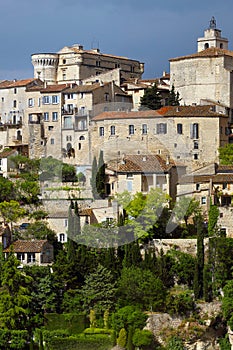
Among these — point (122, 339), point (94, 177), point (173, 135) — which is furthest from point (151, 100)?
point (122, 339)

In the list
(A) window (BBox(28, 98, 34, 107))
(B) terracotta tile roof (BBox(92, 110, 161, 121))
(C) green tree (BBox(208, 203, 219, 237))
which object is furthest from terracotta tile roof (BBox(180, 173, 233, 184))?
(A) window (BBox(28, 98, 34, 107))

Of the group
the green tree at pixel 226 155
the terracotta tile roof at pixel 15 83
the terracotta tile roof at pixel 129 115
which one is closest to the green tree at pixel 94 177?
the terracotta tile roof at pixel 129 115

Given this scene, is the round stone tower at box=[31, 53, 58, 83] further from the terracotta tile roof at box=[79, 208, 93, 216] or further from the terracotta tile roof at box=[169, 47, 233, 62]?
the terracotta tile roof at box=[79, 208, 93, 216]

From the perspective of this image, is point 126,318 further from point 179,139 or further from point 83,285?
point 179,139

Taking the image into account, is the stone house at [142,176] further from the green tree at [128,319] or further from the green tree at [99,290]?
the green tree at [128,319]

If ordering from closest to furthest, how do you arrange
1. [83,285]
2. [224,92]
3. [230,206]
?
[83,285] < [230,206] < [224,92]

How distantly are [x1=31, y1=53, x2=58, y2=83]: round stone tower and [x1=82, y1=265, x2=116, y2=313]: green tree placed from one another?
23.3 m

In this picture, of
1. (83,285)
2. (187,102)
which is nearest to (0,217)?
(83,285)

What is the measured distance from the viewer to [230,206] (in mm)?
42344

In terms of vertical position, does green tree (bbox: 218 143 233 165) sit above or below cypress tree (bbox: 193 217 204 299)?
above

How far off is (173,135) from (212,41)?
1325cm

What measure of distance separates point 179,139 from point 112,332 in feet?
47.5

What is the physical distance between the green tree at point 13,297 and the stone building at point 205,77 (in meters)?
18.1

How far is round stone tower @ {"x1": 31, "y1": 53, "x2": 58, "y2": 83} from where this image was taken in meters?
59.9
